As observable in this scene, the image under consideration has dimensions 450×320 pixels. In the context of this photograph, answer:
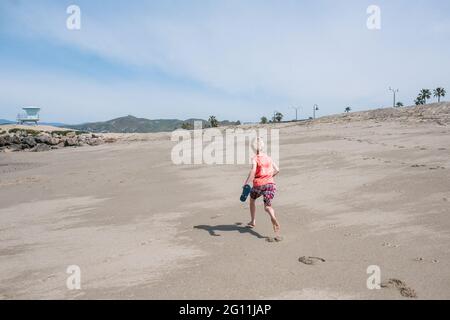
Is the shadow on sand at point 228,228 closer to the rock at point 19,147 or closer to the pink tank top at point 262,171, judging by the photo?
the pink tank top at point 262,171

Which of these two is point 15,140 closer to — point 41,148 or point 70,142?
point 70,142

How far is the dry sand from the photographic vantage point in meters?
5.11

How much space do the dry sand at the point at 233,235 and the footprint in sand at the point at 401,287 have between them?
0.24 feet

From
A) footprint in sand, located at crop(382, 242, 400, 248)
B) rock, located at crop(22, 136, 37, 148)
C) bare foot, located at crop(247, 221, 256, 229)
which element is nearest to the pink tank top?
bare foot, located at crop(247, 221, 256, 229)

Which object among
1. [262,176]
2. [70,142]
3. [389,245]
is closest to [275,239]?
[262,176]

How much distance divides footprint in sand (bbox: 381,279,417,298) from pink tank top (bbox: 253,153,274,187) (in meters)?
3.10

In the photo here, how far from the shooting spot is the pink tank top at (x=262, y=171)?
7.50 meters

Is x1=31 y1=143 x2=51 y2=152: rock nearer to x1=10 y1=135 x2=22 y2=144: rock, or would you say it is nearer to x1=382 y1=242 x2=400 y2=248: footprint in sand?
x1=10 y1=135 x2=22 y2=144: rock

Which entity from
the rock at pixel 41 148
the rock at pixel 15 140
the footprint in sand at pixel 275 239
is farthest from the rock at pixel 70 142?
the footprint in sand at pixel 275 239

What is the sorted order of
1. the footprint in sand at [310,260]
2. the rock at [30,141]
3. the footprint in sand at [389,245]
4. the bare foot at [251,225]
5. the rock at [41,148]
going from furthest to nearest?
the rock at [30,141]
the rock at [41,148]
the bare foot at [251,225]
the footprint in sand at [389,245]
the footprint in sand at [310,260]

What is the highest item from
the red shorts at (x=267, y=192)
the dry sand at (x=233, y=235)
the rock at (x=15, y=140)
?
the rock at (x=15, y=140)
